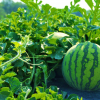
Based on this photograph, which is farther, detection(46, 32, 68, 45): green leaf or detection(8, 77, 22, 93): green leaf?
detection(46, 32, 68, 45): green leaf

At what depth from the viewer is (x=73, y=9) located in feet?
6.64

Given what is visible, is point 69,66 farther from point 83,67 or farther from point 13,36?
point 13,36

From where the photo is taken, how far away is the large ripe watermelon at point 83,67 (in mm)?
1384

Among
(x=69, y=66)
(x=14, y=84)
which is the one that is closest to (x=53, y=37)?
(x=69, y=66)

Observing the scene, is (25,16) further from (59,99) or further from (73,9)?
(59,99)

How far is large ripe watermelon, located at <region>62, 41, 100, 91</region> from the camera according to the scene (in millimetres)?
1384

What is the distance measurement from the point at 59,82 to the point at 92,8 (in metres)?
0.82

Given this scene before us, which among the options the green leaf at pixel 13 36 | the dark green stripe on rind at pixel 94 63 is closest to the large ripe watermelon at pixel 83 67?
the dark green stripe on rind at pixel 94 63

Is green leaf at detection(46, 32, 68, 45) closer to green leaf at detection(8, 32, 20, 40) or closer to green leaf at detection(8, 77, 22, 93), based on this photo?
green leaf at detection(8, 32, 20, 40)

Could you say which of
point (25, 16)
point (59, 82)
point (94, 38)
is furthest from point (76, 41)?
point (25, 16)

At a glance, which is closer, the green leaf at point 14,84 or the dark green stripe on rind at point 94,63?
the green leaf at point 14,84

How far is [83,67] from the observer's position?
1392 mm

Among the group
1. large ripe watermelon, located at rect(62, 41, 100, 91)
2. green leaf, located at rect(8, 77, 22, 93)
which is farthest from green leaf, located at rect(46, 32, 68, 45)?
green leaf, located at rect(8, 77, 22, 93)

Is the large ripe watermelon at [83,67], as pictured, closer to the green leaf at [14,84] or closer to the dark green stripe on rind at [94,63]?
the dark green stripe on rind at [94,63]
